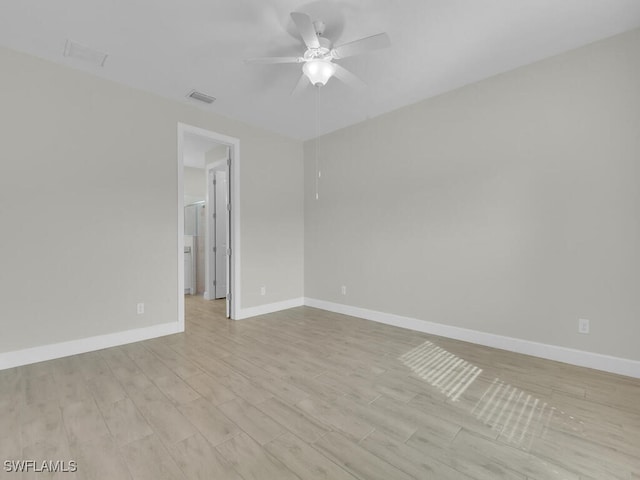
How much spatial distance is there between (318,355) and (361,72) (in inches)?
112

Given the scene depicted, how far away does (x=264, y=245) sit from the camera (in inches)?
177

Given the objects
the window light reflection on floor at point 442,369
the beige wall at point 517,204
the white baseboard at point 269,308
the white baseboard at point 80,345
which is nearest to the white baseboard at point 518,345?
the beige wall at point 517,204

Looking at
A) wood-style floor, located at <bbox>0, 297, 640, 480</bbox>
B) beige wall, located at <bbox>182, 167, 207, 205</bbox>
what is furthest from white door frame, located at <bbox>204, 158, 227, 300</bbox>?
wood-style floor, located at <bbox>0, 297, 640, 480</bbox>

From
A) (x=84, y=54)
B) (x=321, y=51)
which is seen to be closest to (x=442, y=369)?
(x=321, y=51)

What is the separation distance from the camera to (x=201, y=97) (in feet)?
11.2

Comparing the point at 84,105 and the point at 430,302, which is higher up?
the point at 84,105

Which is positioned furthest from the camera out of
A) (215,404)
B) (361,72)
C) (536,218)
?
(361,72)

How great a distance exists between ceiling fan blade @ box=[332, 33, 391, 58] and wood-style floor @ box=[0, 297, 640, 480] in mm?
2494

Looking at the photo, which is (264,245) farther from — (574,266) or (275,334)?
(574,266)

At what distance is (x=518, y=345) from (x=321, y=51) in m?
3.20

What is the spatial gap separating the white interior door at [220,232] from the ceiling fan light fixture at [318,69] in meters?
3.43

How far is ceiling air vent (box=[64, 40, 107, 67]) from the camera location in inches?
98.9

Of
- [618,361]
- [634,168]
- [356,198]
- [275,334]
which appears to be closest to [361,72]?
[356,198]

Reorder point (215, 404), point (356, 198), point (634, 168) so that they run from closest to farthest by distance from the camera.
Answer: point (215, 404)
point (634, 168)
point (356, 198)
